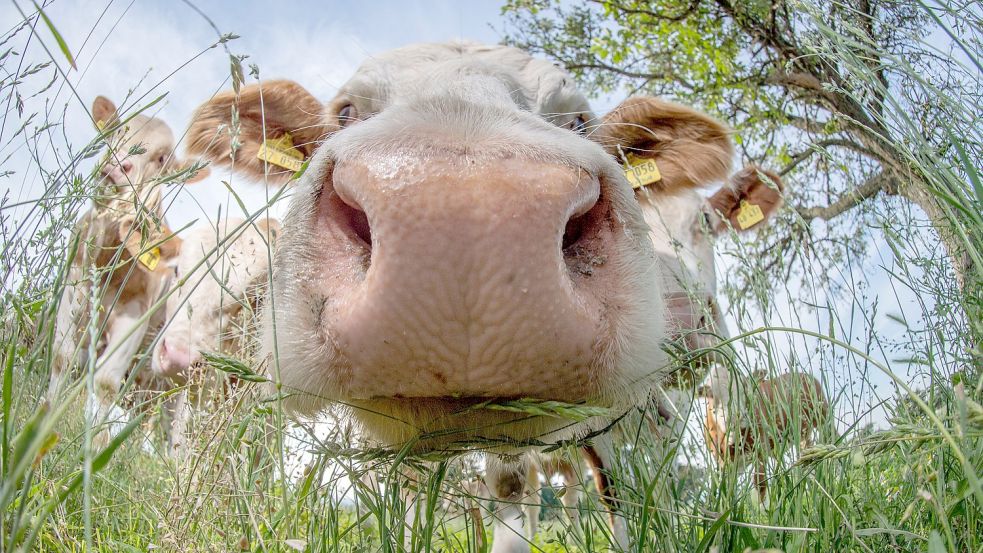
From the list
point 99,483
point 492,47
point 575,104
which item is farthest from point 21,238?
point 492,47

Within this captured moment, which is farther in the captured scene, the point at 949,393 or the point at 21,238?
the point at 21,238

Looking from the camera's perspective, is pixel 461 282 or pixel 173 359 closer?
pixel 461 282

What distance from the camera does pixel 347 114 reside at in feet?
12.9

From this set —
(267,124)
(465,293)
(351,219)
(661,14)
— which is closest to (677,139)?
(267,124)

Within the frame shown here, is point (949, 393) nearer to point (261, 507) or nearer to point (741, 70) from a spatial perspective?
point (261, 507)

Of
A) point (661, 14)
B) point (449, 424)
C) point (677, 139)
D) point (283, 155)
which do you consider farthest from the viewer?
point (661, 14)

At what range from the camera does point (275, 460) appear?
2.32 metres

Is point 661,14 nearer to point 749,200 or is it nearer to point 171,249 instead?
point 749,200

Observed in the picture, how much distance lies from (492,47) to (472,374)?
3.73m

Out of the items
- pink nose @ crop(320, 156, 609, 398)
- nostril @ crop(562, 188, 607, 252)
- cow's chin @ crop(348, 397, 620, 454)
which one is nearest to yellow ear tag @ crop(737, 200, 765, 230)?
nostril @ crop(562, 188, 607, 252)

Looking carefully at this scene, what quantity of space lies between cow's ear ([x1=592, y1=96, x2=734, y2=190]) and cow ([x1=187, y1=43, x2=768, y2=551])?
2344mm

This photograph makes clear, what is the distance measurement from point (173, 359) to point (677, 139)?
14.5ft

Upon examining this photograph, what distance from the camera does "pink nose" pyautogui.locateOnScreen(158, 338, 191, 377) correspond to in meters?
5.89

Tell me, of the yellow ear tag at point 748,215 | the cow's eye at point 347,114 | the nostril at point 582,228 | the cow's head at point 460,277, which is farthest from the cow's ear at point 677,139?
the nostril at point 582,228
